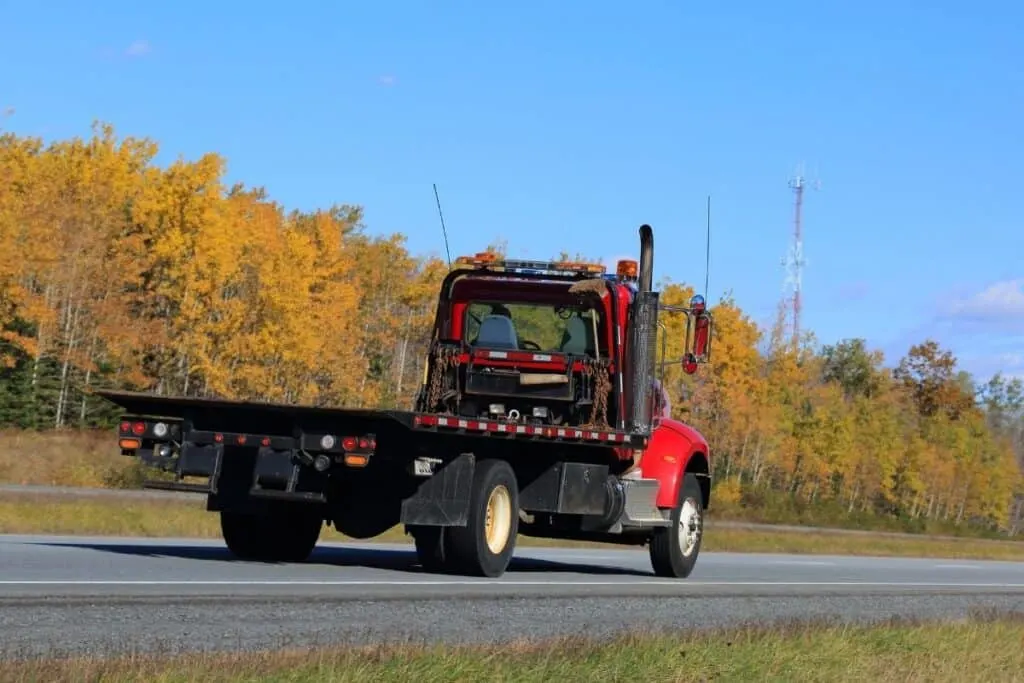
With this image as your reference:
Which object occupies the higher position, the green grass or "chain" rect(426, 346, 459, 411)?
"chain" rect(426, 346, 459, 411)

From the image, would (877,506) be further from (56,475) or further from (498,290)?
(498,290)

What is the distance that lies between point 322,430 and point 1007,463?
371 feet

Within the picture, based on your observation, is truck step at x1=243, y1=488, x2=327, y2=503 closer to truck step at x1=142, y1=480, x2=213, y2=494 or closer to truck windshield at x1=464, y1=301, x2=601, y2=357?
truck step at x1=142, y1=480, x2=213, y2=494

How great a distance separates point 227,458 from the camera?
47.3 ft

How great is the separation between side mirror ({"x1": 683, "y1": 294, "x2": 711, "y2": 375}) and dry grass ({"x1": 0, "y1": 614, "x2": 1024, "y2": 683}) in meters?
4.72

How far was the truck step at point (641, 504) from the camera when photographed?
17172 millimetres

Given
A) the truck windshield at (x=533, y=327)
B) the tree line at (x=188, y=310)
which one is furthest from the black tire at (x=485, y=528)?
the tree line at (x=188, y=310)

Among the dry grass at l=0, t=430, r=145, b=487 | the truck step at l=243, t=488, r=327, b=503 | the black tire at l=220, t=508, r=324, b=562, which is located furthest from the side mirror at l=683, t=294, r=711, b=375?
the dry grass at l=0, t=430, r=145, b=487

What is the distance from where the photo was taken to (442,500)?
1482 centimetres

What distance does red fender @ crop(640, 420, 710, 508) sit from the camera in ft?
58.2

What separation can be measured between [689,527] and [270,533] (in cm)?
496

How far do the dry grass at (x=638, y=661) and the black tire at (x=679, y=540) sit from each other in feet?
16.7

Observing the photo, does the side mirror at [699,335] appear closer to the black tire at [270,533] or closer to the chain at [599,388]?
the chain at [599,388]

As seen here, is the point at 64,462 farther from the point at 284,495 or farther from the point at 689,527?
the point at 284,495
